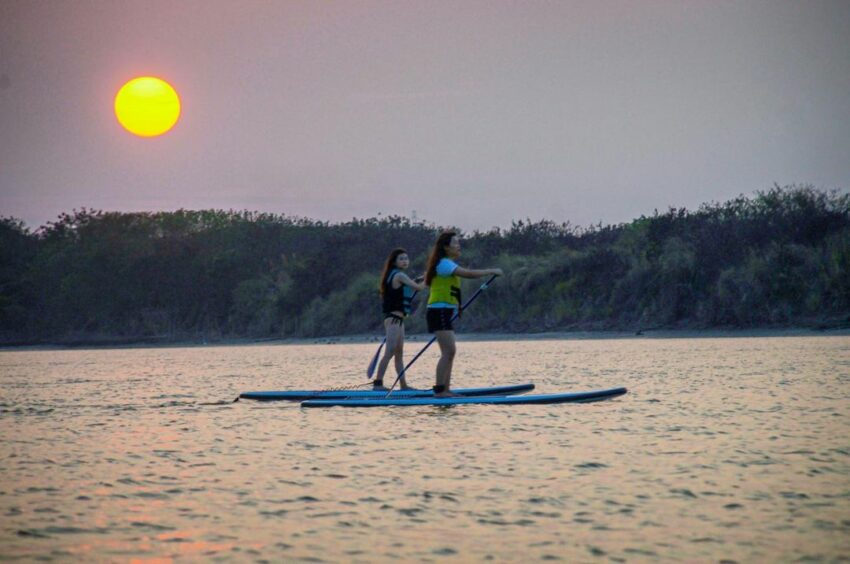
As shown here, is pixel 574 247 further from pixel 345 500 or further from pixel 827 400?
pixel 345 500

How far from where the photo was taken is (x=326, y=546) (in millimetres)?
6016

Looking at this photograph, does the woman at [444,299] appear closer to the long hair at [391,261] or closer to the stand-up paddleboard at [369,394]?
the stand-up paddleboard at [369,394]

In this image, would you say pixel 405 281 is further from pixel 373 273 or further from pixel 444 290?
pixel 373 273

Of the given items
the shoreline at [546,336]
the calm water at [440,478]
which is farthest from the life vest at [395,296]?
the shoreline at [546,336]

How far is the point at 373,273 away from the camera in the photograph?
4972 cm

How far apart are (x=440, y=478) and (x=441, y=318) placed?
627 cm

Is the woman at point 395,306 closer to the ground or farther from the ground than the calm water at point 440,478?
farther from the ground

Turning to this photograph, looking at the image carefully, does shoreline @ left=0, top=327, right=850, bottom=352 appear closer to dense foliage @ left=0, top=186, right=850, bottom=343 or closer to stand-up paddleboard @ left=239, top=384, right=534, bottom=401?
dense foliage @ left=0, top=186, right=850, bottom=343

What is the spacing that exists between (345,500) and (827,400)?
25.5 feet

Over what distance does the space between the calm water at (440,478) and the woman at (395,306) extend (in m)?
1.76

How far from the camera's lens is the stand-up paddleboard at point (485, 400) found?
531 inches

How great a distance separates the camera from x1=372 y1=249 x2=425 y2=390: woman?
15796 mm

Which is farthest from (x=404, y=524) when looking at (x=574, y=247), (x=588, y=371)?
(x=574, y=247)

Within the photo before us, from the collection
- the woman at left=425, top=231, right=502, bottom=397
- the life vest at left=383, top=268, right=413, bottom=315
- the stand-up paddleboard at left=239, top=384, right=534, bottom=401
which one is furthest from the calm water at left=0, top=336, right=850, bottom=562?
the life vest at left=383, top=268, right=413, bottom=315
